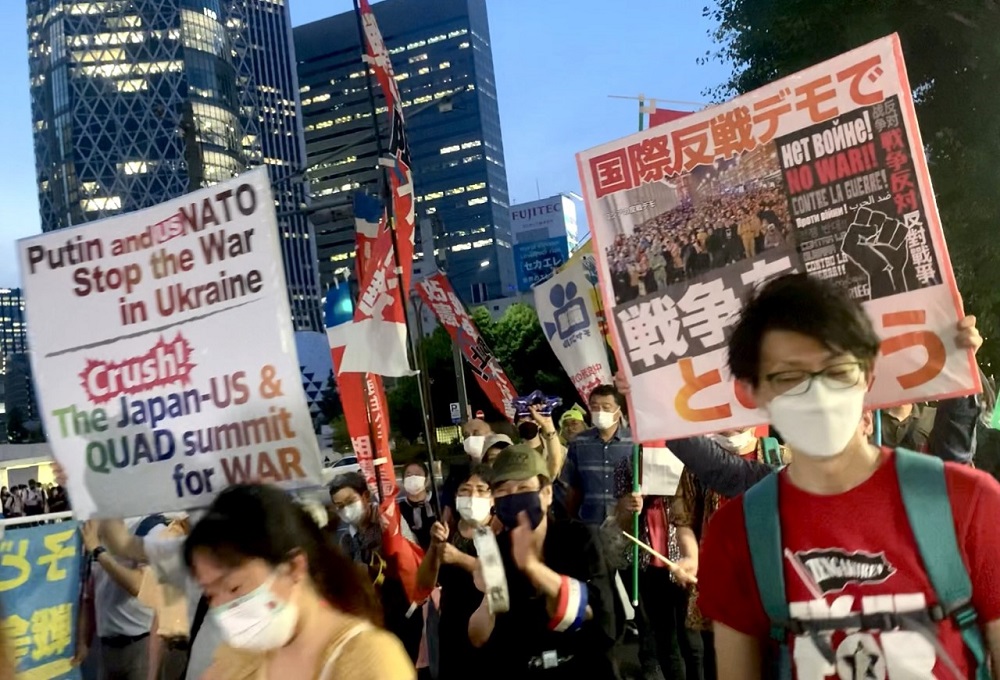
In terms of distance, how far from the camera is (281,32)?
442 feet

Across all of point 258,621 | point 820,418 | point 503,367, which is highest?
point 503,367

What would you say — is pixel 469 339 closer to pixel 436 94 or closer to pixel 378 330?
pixel 378 330

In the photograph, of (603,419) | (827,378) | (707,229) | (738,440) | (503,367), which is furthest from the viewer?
(503,367)

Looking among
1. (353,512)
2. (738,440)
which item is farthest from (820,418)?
(353,512)

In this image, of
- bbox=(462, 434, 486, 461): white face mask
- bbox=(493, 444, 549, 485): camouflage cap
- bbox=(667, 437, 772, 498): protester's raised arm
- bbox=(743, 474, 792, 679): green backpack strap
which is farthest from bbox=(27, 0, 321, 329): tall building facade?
bbox=(743, 474, 792, 679): green backpack strap

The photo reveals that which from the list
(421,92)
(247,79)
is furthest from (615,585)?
(421,92)

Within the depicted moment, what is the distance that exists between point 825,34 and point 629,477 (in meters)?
10.6

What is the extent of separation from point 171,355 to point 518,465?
1406 mm

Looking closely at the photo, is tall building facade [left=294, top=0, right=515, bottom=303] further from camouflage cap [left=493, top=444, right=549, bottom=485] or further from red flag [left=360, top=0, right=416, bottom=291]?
camouflage cap [left=493, top=444, right=549, bottom=485]

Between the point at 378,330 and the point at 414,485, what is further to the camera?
the point at 414,485

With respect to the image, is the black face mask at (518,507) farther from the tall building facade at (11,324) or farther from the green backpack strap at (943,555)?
the tall building facade at (11,324)

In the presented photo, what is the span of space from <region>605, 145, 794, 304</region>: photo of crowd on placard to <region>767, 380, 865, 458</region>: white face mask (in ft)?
3.47

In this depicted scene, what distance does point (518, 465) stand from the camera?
11.5 feet

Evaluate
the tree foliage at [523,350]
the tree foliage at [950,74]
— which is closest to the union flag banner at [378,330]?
the tree foliage at [950,74]
